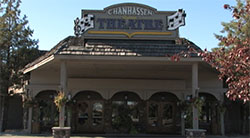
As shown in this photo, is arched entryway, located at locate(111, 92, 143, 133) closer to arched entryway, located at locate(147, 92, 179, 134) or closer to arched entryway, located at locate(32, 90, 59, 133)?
arched entryway, located at locate(147, 92, 179, 134)

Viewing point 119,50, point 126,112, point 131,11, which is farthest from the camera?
point 126,112

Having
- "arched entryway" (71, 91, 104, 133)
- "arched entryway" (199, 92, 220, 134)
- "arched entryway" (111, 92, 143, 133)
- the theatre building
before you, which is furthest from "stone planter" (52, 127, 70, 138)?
"arched entryway" (199, 92, 220, 134)

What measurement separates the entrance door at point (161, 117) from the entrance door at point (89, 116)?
10.9ft

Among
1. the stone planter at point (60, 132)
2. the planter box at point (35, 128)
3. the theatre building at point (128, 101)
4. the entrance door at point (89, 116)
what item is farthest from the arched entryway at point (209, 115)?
the planter box at point (35, 128)

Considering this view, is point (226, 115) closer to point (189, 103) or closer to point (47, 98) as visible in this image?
point (189, 103)

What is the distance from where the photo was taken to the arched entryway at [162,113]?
19.5m

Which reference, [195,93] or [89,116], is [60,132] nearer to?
[195,93]

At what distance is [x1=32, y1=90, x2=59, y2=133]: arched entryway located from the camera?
63.4 feet

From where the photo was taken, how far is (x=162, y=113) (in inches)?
770

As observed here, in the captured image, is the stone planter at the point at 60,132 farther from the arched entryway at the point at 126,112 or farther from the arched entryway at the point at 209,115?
the arched entryway at the point at 209,115

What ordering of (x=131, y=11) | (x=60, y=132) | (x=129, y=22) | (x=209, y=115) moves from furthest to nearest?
(x=209, y=115), (x=131, y=11), (x=129, y=22), (x=60, y=132)

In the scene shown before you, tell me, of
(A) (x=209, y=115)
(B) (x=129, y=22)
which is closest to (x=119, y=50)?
(B) (x=129, y=22)

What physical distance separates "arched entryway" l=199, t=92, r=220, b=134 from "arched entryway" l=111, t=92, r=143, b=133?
168 inches

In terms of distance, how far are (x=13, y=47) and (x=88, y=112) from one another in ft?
22.6
